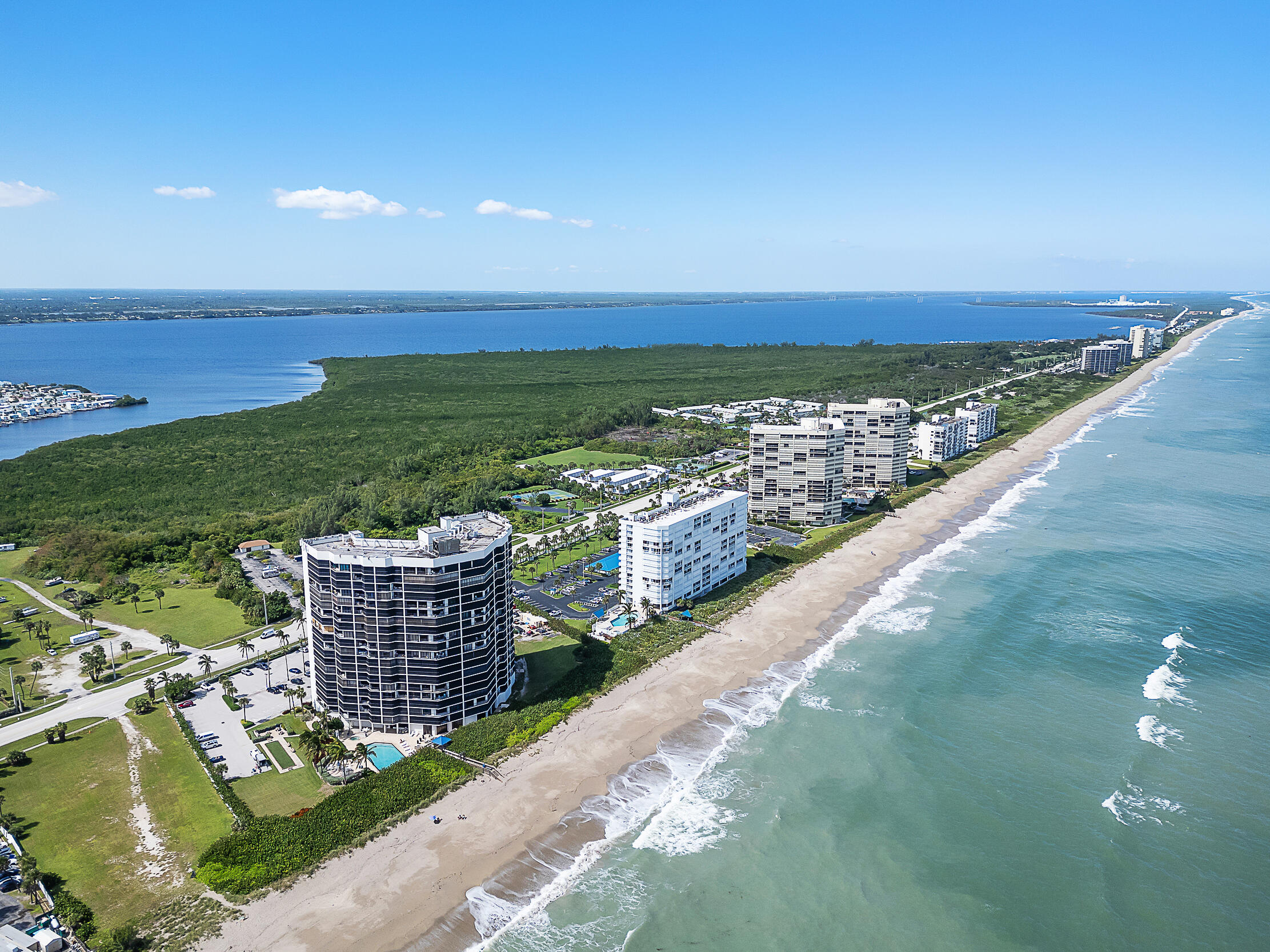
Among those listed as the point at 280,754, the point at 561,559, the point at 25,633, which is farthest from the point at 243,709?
the point at 561,559

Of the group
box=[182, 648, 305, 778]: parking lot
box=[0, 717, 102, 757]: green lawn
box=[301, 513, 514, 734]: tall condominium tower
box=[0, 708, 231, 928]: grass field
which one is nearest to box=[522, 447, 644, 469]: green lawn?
box=[182, 648, 305, 778]: parking lot

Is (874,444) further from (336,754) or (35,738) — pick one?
(35,738)

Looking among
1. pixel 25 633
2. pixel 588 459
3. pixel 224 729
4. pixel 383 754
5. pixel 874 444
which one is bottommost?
pixel 224 729

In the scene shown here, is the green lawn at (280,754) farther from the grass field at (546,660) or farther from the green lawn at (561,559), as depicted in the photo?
the green lawn at (561,559)

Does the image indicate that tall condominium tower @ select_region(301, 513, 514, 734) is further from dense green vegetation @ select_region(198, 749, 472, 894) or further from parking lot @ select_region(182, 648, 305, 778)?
parking lot @ select_region(182, 648, 305, 778)

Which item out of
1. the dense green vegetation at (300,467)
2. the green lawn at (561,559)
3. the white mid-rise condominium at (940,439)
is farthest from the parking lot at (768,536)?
the white mid-rise condominium at (940,439)
